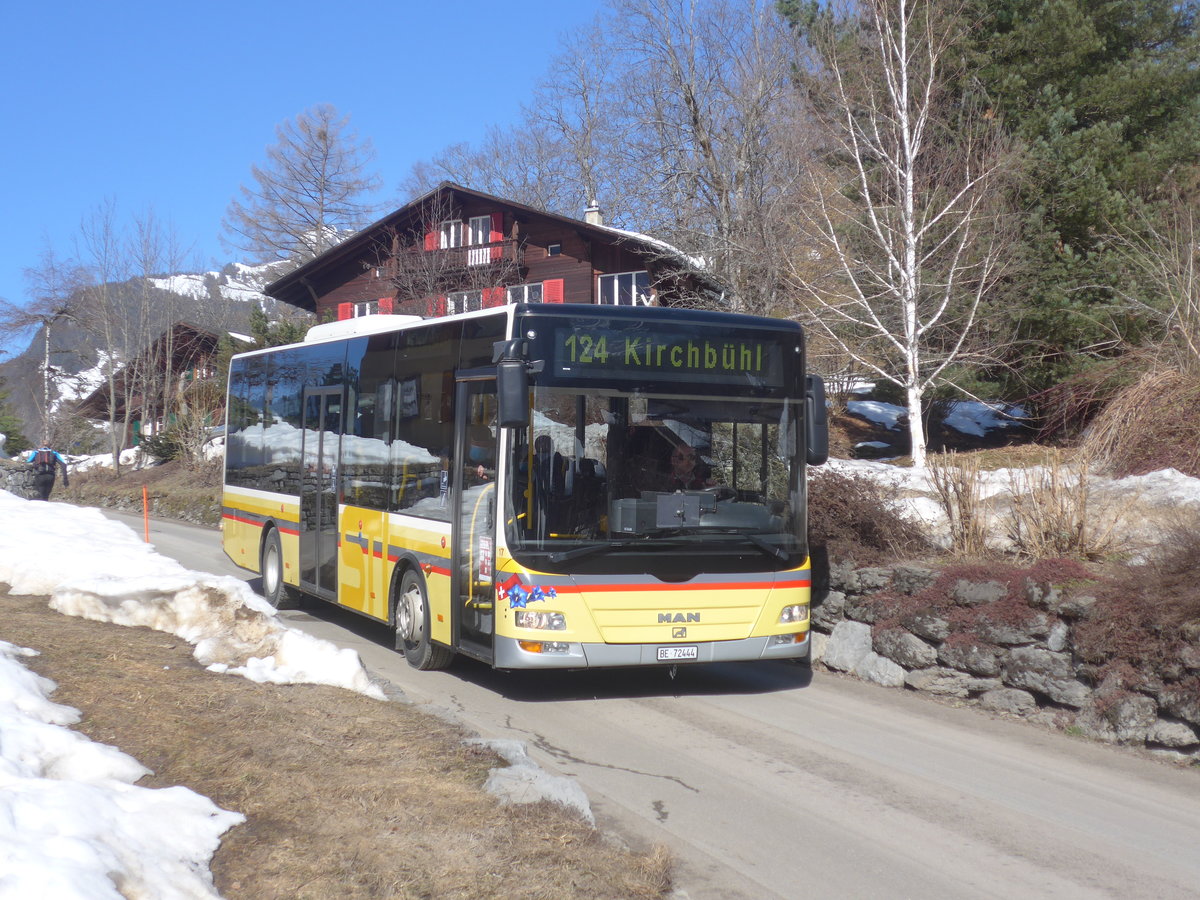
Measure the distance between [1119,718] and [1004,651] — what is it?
1.26 m

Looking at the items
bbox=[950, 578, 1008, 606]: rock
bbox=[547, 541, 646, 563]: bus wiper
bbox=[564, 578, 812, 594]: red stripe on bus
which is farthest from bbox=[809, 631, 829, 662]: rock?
bbox=[547, 541, 646, 563]: bus wiper

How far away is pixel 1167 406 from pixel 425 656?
9492 mm

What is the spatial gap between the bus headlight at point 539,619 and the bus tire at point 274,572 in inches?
249

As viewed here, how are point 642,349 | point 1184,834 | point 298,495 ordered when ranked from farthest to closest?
1. point 298,495
2. point 642,349
3. point 1184,834

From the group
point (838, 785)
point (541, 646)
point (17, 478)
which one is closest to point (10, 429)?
point (17, 478)

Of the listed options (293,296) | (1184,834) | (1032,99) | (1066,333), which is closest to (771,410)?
(1184,834)

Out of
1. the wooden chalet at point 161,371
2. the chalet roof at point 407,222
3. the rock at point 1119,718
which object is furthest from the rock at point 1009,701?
the wooden chalet at point 161,371

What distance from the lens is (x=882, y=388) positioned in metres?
26.6


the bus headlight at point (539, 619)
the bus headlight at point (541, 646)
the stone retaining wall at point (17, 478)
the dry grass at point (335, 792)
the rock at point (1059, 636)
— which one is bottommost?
the dry grass at point (335, 792)

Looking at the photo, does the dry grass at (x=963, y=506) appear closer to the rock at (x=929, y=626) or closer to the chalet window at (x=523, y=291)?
the rock at (x=929, y=626)

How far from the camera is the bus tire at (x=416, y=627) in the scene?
10.2 meters

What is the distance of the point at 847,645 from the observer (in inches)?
427

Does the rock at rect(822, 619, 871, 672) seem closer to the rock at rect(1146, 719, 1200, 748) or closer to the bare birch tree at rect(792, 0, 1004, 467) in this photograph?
the rock at rect(1146, 719, 1200, 748)

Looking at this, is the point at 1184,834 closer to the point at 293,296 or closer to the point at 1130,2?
the point at 1130,2
